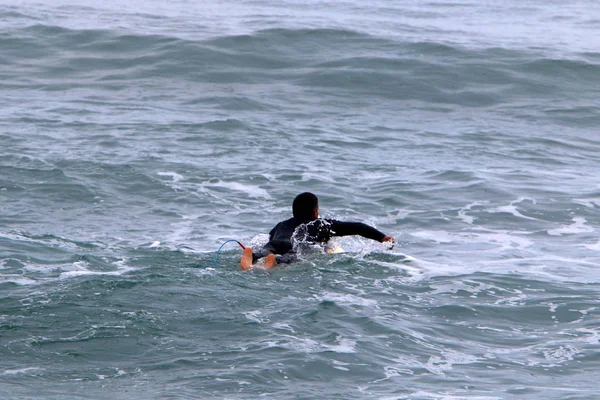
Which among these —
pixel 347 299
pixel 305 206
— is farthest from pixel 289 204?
pixel 347 299

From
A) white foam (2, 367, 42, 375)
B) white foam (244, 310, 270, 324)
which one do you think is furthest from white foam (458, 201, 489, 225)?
white foam (2, 367, 42, 375)

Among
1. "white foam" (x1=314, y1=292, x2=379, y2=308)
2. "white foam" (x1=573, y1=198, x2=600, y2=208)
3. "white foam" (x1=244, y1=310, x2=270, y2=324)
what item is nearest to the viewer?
"white foam" (x1=244, y1=310, x2=270, y2=324)

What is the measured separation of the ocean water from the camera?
27.8ft

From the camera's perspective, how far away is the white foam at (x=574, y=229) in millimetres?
14258

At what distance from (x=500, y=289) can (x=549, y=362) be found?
2447 mm

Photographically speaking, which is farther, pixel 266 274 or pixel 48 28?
pixel 48 28

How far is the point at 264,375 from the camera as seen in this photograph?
802cm

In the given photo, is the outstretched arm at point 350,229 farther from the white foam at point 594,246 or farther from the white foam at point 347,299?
the white foam at point 594,246

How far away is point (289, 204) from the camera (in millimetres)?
15383

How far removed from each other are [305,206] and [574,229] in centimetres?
477

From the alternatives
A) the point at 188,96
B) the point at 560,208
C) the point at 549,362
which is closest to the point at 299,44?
the point at 188,96

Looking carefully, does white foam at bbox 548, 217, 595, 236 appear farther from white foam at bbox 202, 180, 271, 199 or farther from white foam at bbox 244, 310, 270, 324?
white foam at bbox 244, 310, 270, 324

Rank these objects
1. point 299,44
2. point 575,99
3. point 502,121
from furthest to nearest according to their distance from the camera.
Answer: point 299,44 < point 575,99 < point 502,121

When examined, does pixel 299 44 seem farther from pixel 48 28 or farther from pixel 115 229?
pixel 115 229
